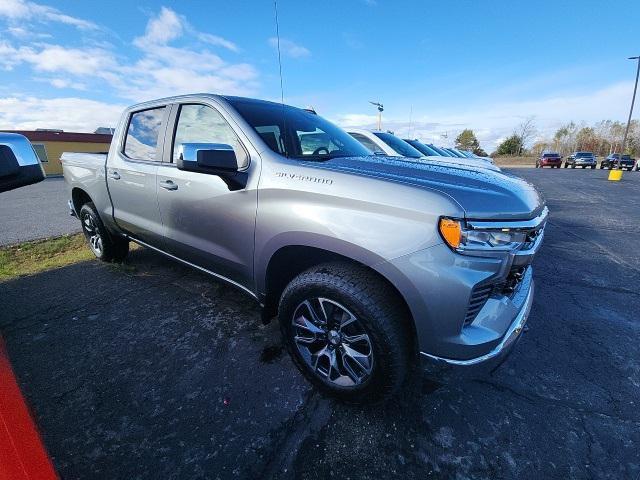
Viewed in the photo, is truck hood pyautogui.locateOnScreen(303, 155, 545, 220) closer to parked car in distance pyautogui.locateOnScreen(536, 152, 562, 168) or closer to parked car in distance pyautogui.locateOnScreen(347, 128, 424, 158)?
parked car in distance pyautogui.locateOnScreen(347, 128, 424, 158)

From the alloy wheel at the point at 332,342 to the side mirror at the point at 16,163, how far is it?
1414 millimetres

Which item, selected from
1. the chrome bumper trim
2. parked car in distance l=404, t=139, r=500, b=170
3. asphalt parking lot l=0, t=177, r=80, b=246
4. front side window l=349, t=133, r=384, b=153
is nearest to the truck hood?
the chrome bumper trim

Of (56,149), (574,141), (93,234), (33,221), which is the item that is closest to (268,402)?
(93,234)

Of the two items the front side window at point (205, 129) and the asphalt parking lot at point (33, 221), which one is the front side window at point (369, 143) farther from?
the asphalt parking lot at point (33, 221)

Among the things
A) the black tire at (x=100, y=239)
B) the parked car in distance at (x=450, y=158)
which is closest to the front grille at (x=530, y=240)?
the black tire at (x=100, y=239)

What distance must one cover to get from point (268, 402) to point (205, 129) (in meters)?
2.06

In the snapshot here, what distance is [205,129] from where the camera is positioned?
8.61ft

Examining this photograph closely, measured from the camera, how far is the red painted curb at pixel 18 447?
1062 mm

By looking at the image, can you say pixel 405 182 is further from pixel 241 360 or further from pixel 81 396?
pixel 81 396

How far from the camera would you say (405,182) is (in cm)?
171

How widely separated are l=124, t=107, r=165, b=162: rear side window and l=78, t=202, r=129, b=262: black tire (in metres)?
1.12

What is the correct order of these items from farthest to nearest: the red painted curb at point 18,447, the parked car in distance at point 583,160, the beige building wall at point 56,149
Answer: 1. the parked car in distance at point 583,160
2. the beige building wall at point 56,149
3. the red painted curb at point 18,447

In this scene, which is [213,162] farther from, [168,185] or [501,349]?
[501,349]

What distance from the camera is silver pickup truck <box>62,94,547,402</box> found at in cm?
159
